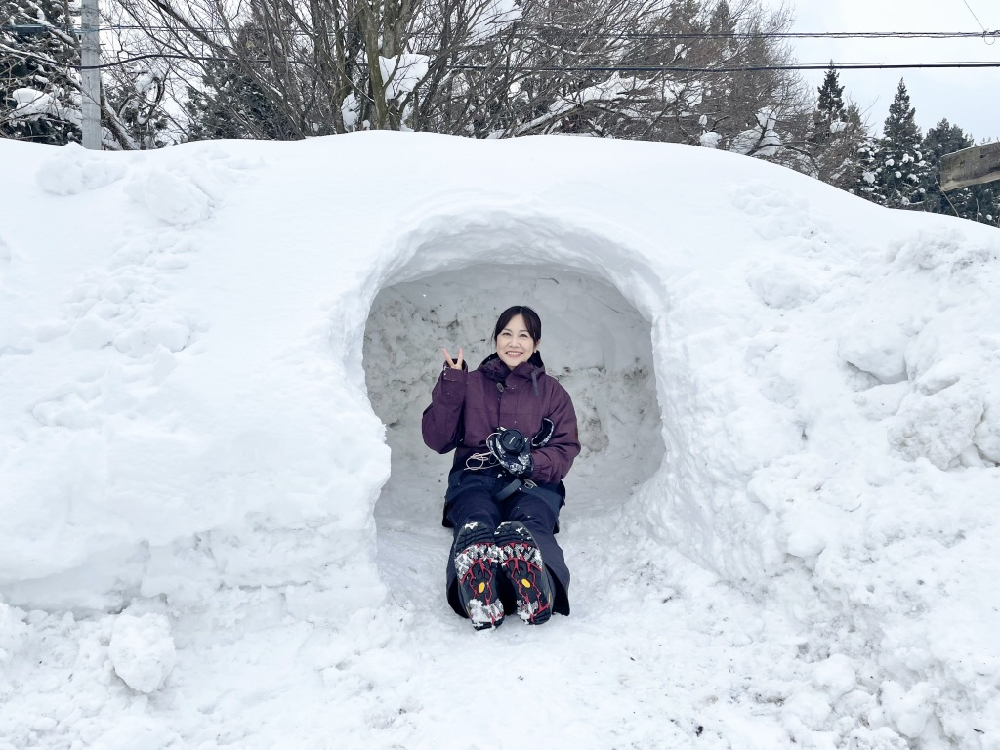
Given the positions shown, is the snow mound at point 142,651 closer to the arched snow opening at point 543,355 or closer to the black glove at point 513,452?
the black glove at point 513,452

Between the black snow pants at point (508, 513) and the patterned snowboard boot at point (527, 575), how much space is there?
9 centimetres

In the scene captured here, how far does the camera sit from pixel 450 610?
2.80 metres

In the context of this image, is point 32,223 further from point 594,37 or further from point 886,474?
point 594,37

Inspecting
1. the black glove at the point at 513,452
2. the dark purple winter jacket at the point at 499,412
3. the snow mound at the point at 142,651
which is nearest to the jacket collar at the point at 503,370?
the dark purple winter jacket at the point at 499,412

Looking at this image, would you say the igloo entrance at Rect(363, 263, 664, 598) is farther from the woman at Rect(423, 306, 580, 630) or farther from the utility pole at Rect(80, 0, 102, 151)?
the utility pole at Rect(80, 0, 102, 151)

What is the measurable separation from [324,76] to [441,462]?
659cm

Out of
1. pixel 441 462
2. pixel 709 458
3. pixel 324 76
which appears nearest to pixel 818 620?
pixel 709 458

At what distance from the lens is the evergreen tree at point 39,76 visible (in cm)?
1044

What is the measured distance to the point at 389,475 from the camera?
2801mm

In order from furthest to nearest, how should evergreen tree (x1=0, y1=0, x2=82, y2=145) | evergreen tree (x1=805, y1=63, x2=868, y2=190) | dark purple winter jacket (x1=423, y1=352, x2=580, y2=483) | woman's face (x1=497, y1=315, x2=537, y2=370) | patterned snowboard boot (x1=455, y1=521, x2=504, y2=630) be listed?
evergreen tree (x1=805, y1=63, x2=868, y2=190) → evergreen tree (x1=0, y1=0, x2=82, y2=145) → woman's face (x1=497, y1=315, x2=537, y2=370) → dark purple winter jacket (x1=423, y1=352, x2=580, y2=483) → patterned snowboard boot (x1=455, y1=521, x2=504, y2=630)

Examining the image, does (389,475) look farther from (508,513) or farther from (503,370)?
(503,370)

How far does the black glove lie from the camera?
3.28 meters

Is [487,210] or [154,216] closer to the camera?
[154,216]

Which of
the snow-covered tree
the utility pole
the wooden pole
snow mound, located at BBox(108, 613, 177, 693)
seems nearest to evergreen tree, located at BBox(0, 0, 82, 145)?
the utility pole
